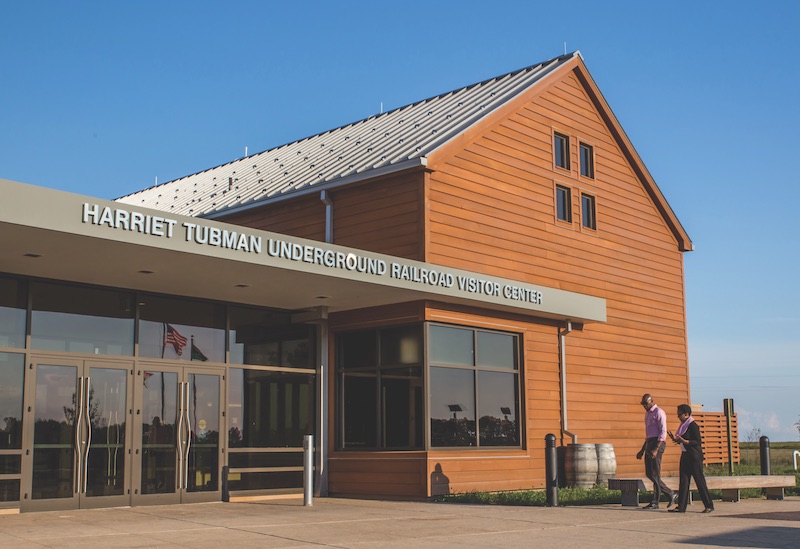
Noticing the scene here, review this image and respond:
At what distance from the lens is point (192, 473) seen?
16969 millimetres

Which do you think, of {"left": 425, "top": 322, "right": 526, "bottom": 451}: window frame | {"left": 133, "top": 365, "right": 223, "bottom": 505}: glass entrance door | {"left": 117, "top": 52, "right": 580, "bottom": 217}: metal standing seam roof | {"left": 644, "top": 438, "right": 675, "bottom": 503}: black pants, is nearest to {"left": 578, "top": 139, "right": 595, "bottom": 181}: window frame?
{"left": 117, "top": 52, "right": 580, "bottom": 217}: metal standing seam roof

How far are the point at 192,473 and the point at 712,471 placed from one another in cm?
1602

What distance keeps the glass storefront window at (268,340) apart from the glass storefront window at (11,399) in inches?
162

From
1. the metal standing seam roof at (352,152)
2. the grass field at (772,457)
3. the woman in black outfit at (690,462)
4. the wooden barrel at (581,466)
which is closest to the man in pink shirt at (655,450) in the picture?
the woman in black outfit at (690,462)

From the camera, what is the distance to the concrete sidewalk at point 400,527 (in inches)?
417

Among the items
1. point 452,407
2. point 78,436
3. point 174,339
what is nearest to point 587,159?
point 452,407

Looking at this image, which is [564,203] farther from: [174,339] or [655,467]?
[174,339]

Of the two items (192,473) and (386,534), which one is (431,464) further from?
(386,534)

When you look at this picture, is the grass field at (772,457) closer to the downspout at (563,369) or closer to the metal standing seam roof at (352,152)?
the downspout at (563,369)

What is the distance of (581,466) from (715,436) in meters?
13.0

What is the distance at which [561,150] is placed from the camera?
73.5ft

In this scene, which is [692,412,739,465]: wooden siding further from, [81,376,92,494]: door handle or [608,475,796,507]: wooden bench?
[81,376,92,494]: door handle

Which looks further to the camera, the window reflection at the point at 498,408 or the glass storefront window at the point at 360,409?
the window reflection at the point at 498,408

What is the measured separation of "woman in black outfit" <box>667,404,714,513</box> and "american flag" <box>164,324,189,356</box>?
865cm
